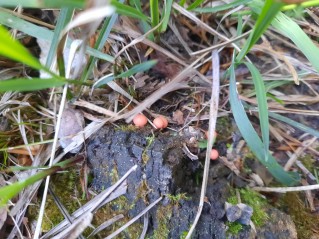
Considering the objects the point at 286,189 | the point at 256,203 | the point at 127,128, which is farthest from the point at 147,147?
the point at 286,189

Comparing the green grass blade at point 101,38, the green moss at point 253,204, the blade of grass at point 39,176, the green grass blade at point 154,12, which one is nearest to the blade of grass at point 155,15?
the green grass blade at point 154,12

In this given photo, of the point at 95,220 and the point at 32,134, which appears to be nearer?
the point at 95,220

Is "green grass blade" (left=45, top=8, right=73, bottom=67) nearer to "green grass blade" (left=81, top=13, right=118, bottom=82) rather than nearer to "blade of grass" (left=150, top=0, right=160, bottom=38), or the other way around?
"green grass blade" (left=81, top=13, right=118, bottom=82)

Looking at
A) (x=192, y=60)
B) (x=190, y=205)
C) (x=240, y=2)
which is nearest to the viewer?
(x=190, y=205)

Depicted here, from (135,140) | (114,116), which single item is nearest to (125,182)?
(135,140)

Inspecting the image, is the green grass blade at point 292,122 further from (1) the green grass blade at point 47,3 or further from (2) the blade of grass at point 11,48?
(2) the blade of grass at point 11,48

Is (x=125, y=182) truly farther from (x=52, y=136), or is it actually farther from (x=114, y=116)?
(x=52, y=136)

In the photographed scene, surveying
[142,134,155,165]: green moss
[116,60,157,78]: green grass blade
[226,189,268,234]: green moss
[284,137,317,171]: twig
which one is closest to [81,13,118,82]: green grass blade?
[116,60,157,78]: green grass blade
